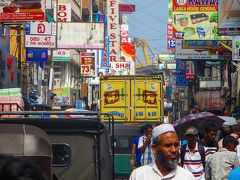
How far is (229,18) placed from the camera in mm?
29453

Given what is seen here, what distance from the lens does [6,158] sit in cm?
267

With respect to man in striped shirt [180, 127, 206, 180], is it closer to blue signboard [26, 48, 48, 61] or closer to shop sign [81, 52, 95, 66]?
blue signboard [26, 48, 48, 61]

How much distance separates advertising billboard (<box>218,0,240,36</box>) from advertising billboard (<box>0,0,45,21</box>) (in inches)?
285

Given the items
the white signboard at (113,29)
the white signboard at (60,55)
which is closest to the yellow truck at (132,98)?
the white signboard at (60,55)

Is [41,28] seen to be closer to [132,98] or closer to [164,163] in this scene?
[132,98]

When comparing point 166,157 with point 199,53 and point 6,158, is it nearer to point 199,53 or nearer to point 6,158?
point 6,158

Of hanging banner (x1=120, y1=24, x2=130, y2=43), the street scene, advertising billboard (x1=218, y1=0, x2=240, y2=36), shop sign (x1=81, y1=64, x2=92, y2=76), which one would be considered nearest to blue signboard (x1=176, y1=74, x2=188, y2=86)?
the street scene

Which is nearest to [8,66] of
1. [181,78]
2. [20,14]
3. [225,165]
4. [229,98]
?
[20,14]

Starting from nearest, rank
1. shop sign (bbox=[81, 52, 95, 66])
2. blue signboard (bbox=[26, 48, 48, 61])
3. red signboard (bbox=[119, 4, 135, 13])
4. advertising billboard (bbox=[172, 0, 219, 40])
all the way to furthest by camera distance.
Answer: blue signboard (bbox=[26, 48, 48, 61]) < advertising billboard (bbox=[172, 0, 219, 40]) < shop sign (bbox=[81, 52, 95, 66]) < red signboard (bbox=[119, 4, 135, 13])

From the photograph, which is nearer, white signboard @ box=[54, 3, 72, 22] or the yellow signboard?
the yellow signboard

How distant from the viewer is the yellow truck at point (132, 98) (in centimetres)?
2609

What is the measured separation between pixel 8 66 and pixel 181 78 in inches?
1398

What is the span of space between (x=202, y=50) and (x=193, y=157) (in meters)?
28.4

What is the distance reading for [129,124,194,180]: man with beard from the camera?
17.3ft
